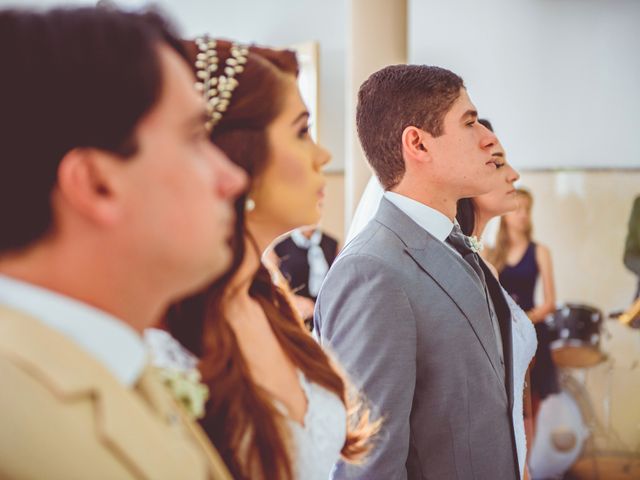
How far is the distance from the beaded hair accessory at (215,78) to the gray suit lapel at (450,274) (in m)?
0.82

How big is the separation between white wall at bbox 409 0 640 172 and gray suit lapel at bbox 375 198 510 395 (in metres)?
4.37

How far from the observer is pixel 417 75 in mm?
1969

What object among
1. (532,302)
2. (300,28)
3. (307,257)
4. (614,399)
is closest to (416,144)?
(307,257)

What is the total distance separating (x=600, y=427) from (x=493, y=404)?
14.7 ft

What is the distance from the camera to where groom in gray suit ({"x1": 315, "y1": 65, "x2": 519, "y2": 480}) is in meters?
1.69

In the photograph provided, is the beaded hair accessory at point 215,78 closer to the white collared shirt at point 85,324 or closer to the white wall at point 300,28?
the white collared shirt at point 85,324

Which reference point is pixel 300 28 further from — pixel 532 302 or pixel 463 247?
pixel 463 247

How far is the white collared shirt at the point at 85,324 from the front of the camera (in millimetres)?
741

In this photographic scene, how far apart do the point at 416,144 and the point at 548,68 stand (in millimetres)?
4411

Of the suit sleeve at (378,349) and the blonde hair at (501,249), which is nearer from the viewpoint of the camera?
the suit sleeve at (378,349)

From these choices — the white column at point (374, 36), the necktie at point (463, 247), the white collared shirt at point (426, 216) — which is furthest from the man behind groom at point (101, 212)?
the white column at point (374, 36)

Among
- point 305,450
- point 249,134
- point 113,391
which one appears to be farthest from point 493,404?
point 113,391

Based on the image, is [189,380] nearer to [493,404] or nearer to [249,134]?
[249,134]

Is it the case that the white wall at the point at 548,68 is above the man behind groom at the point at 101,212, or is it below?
below
